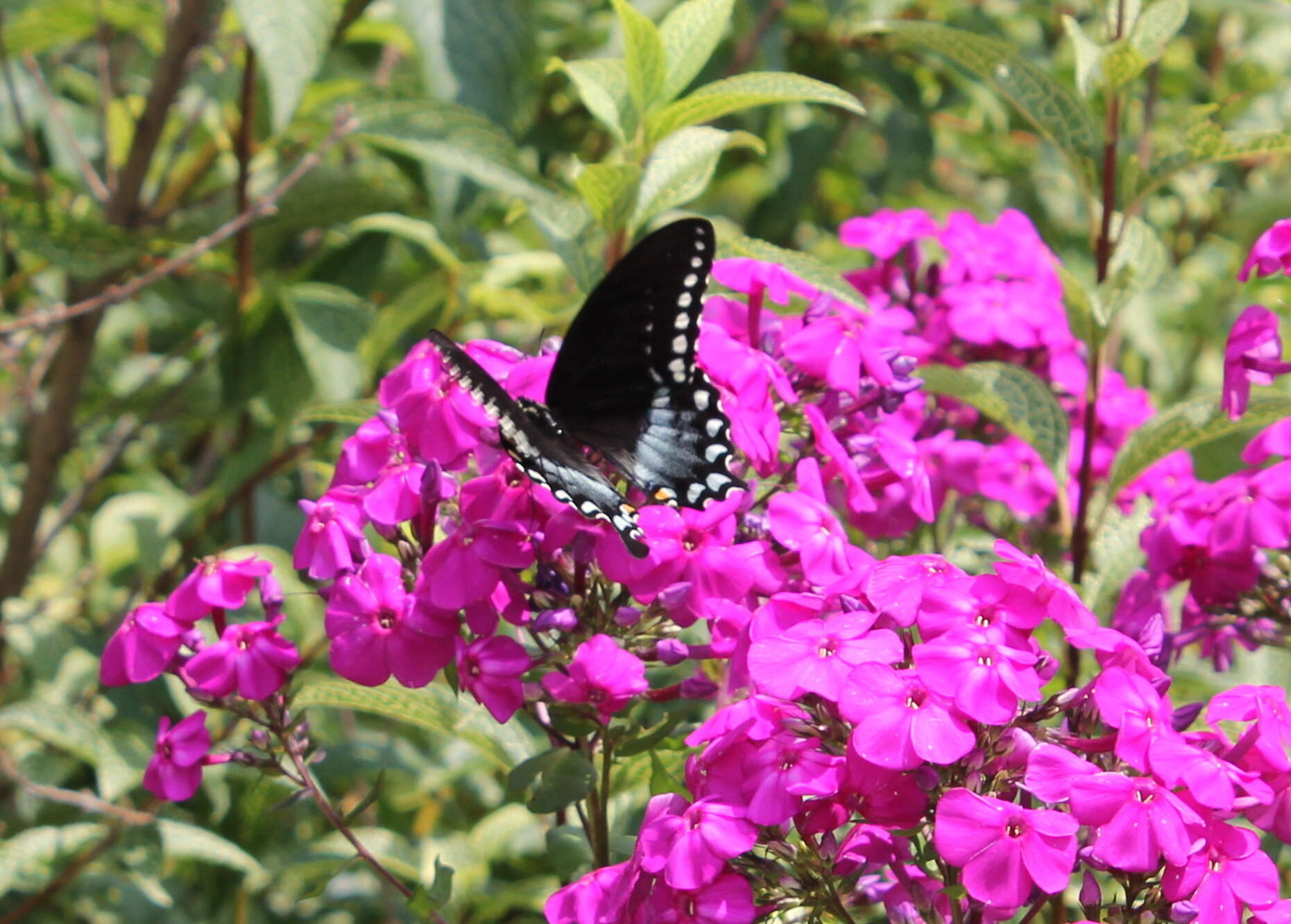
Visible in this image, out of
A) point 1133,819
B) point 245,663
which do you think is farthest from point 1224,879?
point 245,663

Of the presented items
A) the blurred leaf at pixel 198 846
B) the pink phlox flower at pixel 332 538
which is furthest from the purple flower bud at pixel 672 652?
the blurred leaf at pixel 198 846

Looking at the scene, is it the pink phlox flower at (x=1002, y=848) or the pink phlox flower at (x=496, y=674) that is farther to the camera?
the pink phlox flower at (x=496, y=674)

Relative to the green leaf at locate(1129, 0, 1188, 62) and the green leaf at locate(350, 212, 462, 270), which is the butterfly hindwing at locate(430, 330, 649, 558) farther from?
the green leaf at locate(1129, 0, 1188, 62)

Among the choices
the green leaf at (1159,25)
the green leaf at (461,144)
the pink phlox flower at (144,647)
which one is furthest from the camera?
the green leaf at (461,144)

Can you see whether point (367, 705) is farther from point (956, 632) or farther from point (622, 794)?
point (956, 632)

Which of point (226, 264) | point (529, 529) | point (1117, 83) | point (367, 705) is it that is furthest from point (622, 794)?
point (226, 264)

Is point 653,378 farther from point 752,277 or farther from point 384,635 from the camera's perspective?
point 384,635

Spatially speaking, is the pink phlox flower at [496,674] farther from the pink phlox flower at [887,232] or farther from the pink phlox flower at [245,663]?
the pink phlox flower at [887,232]
